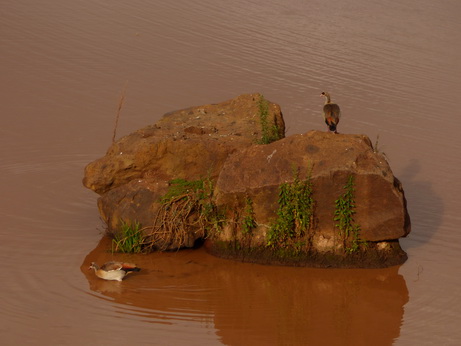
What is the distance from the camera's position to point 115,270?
1045 cm

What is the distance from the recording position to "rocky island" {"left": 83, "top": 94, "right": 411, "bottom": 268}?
35.9 ft

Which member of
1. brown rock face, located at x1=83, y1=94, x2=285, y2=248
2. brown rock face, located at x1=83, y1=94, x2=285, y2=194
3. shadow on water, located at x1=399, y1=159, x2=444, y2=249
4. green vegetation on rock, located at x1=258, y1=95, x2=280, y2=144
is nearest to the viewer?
brown rock face, located at x1=83, y1=94, x2=285, y2=248

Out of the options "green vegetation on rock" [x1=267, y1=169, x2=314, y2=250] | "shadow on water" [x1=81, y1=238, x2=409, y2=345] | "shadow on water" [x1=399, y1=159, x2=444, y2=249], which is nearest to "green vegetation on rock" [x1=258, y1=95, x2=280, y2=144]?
"green vegetation on rock" [x1=267, y1=169, x2=314, y2=250]

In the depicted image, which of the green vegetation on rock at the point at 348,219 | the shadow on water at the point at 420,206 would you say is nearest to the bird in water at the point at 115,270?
the green vegetation on rock at the point at 348,219

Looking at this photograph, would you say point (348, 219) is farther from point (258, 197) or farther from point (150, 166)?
point (150, 166)

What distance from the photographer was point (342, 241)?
11070mm

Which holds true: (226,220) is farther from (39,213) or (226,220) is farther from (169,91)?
(169,91)

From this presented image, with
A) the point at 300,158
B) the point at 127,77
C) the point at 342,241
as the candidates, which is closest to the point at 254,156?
the point at 300,158

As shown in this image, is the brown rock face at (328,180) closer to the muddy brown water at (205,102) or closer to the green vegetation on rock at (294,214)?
the green vegetation on rock at (294,214)

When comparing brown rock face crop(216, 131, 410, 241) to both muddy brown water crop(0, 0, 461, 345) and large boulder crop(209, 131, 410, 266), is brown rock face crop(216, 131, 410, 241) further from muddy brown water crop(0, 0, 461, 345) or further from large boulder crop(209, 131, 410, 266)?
muddy brown water crop(0, 0, 461, 345)

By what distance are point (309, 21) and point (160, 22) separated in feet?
11.1

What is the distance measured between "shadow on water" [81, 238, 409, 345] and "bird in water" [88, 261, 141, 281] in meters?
0.09

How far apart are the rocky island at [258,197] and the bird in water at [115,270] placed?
2.89 feet

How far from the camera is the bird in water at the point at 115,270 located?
10453 millimetres
